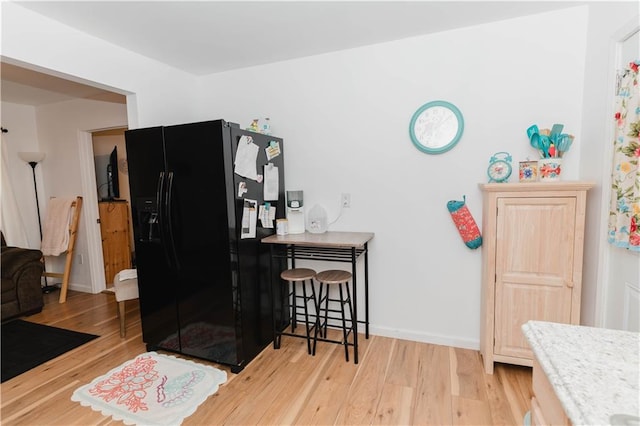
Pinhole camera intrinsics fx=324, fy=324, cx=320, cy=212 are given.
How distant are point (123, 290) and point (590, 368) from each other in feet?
10.5

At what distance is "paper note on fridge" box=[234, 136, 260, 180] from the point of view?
2314mm

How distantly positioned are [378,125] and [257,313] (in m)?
1.82

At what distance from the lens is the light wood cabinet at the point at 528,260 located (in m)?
2.01

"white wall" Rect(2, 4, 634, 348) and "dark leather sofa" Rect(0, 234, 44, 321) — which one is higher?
"white wall" Rect(2, 4, 634, 348)

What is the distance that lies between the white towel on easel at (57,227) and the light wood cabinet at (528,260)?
460cm

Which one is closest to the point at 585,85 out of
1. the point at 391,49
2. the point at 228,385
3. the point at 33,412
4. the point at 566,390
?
the point at 391,49

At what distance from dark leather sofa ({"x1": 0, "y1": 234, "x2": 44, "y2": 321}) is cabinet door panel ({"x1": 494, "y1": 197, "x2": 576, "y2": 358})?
4497 mm

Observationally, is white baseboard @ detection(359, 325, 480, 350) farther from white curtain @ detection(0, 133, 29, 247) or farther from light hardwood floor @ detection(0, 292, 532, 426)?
white curtain @ detection(0, 133, 29, 247)

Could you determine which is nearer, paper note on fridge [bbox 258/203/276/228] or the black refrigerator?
the black refrigerator

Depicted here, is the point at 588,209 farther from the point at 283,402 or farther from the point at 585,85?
the point at 283,402

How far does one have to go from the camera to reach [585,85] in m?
2.17

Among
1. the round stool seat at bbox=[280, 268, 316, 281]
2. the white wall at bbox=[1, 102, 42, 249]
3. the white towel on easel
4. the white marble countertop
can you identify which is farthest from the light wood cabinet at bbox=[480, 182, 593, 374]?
the white wall at bbox=[1, 102, 42, 249]

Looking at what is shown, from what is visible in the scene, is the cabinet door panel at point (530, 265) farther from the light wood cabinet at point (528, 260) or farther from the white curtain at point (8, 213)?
the white curtain at point (8, 213)

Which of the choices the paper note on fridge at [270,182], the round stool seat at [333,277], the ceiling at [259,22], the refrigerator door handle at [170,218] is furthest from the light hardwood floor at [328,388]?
the ceiling at [259,22]
